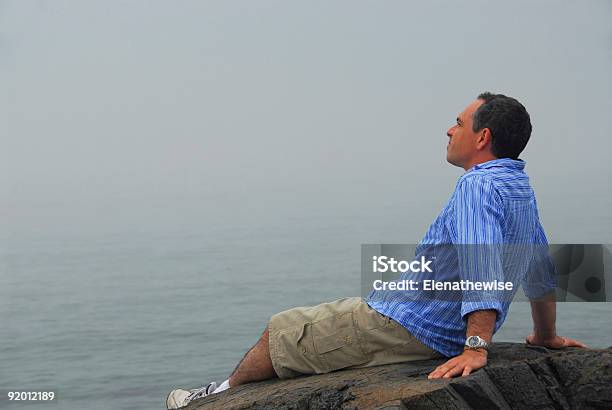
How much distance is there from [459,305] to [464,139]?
12.9 inches

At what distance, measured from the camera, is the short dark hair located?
2297 millimetres

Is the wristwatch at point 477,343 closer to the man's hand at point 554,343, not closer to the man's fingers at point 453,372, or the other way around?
the man's fingers at point 453,372

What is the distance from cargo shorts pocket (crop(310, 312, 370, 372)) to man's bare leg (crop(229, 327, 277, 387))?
0.12 metres

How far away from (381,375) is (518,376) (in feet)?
0.90

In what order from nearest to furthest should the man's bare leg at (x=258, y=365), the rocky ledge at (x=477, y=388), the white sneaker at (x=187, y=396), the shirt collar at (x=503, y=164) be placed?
the rocky ledge at (x=477, y=388) < the shirt collar at (x=503, y=164) < the man's bare leg at (x=258, y=365) < the white sneaker at (x=187, y=396)

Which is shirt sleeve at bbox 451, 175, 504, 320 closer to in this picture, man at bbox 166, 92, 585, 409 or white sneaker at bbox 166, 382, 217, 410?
man at bbox 166, 92, 585, 409

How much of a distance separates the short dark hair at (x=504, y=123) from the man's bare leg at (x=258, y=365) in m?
0.60

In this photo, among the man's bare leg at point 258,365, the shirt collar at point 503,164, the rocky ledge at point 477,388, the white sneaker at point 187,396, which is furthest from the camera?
the white sneaker at point 187,396

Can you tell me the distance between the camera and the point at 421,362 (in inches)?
93.0

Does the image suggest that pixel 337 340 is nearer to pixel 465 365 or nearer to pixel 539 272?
pixel 465 365

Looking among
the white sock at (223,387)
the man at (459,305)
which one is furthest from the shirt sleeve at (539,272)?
the white sock at (223,387)

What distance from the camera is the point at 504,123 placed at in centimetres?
229

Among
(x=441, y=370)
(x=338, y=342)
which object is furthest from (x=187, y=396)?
(x=441, y=370)

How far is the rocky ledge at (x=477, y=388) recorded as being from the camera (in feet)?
6.89
